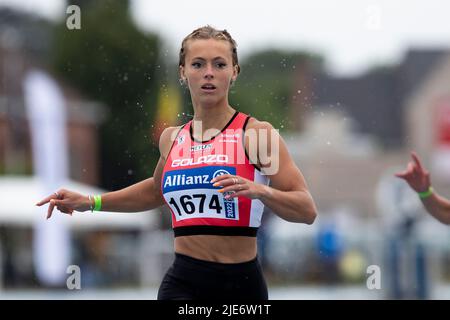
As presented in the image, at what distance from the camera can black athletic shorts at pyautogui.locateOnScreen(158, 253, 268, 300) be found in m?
5.72

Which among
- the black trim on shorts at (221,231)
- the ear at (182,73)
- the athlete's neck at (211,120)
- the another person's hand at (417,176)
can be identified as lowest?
the black trim on shorts at (221,231)

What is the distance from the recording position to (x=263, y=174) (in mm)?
5668

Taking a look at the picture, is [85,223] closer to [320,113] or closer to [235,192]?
[235,192]

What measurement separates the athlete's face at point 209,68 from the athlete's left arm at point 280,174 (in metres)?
0.25

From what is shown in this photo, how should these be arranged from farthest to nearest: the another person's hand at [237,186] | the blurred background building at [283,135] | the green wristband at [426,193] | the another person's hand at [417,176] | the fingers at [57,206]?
the blurred background building at [283,135] → the green wristband at [426,193] → the another person's hand at [417,176] → the fingers at [57,206] → the another person's hand at [237,186]

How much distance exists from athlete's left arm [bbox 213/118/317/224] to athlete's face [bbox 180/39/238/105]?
25 cm

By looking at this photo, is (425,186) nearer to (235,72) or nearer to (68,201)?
(235,72)

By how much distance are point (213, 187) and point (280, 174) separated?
1.12ft

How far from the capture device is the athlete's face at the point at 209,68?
18.5ft

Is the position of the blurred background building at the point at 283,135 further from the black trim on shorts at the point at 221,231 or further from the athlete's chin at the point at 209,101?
the black trim on shorts at the point at 221,231

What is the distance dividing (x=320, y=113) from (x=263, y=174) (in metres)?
64.0

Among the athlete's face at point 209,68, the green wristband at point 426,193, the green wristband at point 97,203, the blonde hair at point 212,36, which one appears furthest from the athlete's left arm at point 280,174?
the green wristband at point 426,193

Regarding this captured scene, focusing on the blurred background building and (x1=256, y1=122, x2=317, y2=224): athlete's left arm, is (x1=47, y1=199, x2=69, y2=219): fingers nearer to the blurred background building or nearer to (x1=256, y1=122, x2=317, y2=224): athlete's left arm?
the blurred background building

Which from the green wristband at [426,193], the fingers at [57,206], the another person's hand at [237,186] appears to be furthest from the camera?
the green wristband at [426,193]
